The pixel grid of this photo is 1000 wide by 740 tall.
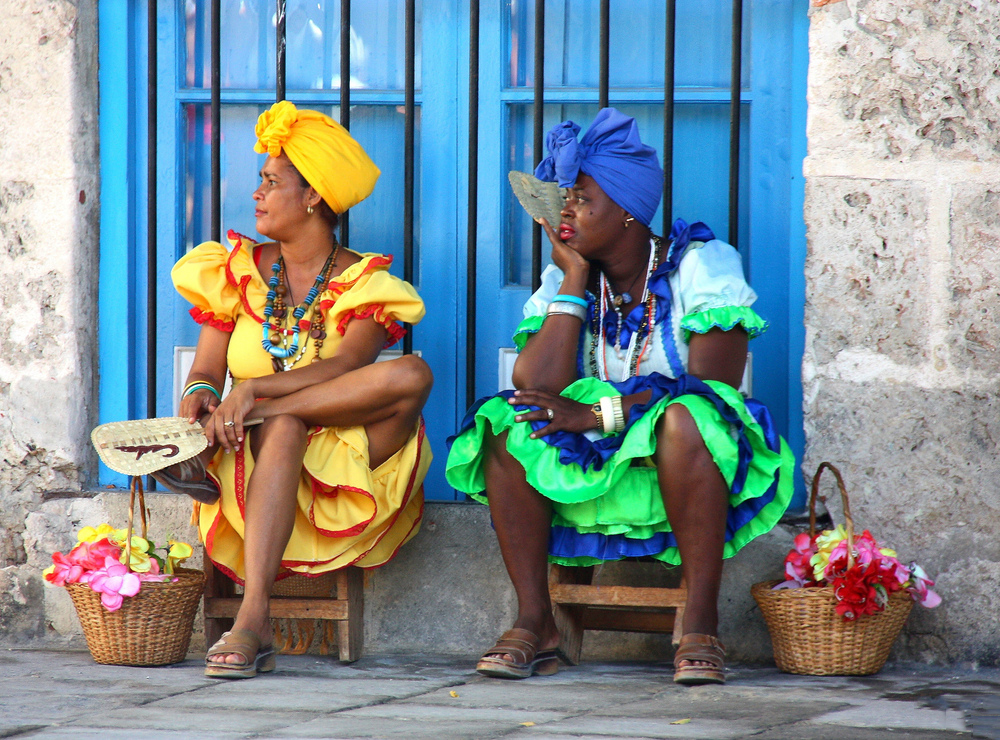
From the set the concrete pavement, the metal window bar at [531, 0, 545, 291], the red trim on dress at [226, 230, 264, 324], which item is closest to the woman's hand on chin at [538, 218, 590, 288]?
the metal window bar at [531, 0, 545, 291]

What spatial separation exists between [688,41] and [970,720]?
2241mm

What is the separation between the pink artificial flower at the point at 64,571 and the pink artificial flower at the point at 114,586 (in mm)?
55

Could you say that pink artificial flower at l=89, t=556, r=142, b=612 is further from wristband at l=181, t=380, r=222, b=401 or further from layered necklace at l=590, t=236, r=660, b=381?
layered necklace at l=590, t=236, r=660, b=381

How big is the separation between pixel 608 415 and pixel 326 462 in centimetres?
81

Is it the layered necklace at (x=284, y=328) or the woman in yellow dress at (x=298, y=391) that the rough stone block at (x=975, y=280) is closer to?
the woman in yellow dress at (x=298, y=391)

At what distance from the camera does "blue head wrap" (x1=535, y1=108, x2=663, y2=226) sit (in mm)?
3238

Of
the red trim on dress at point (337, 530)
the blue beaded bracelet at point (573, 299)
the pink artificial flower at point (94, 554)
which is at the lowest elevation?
the pink artificial flower at point (94, 554)

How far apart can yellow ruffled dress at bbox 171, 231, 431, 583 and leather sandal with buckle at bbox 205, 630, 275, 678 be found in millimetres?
353

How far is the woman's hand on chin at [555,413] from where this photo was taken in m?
3.01

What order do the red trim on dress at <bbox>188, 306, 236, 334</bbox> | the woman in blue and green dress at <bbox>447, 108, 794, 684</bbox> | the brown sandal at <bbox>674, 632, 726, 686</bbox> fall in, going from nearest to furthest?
the brown sandal at <bbox>674, 632, 726, 686</bbox> → the woman in blue and green dress at <bbox>447, 108, 794, 684</bbox> → the red trim on dress at <bbox>188, 306, 236, 334</bbox>

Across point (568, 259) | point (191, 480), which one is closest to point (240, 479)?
point (191, 480)

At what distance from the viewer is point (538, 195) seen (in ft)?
10.9

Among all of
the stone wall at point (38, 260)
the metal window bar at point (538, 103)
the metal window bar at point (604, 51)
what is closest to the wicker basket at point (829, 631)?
the metal window bar at point (538, 103)

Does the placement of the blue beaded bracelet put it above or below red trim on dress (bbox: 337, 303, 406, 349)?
above
